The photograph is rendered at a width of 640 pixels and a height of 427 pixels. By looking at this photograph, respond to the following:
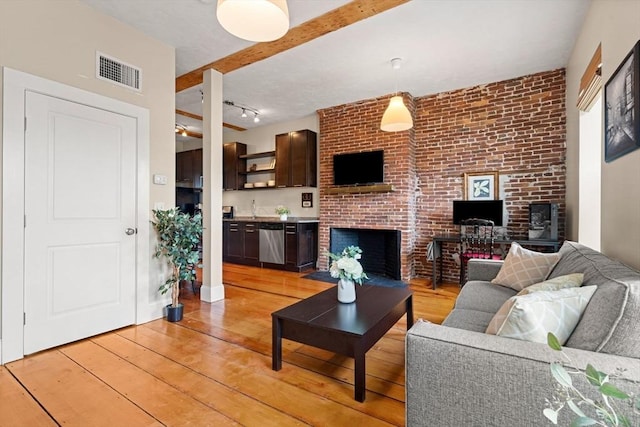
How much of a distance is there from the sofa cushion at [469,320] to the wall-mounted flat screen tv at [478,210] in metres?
2.66

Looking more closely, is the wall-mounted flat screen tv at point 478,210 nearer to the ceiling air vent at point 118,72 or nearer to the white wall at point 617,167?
the white wall at point 617,167

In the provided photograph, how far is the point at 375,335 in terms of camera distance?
6.46 feet

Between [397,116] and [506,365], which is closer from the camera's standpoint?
[506,365]

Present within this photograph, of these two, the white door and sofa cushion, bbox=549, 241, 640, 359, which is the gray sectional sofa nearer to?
sofa cushion, bbox=549, 241, 640, 359

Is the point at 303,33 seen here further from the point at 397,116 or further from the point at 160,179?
the point at 160,179

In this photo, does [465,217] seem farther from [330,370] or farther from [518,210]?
[330,370]

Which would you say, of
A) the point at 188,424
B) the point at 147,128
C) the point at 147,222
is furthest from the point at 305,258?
the point at 188,424

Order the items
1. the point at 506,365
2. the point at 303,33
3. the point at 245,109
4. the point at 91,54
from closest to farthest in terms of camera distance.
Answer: the point at 506,365, the point at 91,54, the point at 303,33, the point at 245,109

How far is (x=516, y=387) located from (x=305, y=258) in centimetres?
469

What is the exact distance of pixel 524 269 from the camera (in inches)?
91.6

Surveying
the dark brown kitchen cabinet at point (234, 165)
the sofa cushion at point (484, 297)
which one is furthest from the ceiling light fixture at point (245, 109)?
the sofa cushion at point (484, 297)

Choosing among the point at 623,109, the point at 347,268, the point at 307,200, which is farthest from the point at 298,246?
the point at 623,109

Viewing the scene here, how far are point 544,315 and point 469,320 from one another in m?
0.73

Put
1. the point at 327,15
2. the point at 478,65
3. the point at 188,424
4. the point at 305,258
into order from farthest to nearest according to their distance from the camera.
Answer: the point at 305,258, the point at 478,65, the point at 327,15, the point at 188,424
